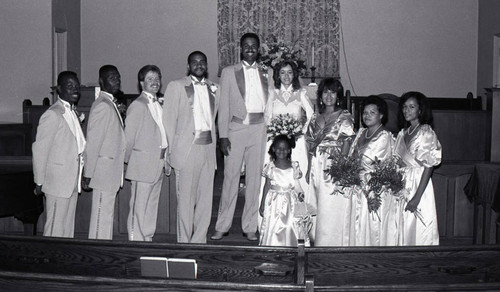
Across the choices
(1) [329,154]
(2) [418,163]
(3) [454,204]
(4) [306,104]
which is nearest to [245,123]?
(4) [306,104]

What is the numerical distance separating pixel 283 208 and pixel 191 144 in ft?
3.26

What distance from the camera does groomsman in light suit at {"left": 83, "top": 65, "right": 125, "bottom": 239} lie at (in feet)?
16.8

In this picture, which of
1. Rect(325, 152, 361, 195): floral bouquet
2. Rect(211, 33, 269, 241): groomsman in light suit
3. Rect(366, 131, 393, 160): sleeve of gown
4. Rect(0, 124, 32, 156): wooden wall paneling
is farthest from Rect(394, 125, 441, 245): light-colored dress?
Rect(0, 124, 32, 156): wooden wall paneling

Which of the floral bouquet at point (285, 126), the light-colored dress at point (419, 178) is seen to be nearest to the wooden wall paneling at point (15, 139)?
the floral bouquet at point (285, 126)

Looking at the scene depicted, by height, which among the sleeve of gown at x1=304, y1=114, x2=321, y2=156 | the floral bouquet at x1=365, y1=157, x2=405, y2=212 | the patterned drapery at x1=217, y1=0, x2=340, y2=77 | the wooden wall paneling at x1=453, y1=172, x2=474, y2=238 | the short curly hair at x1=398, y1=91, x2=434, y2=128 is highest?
the patterned drapery at x1=217, y1=0, x2=340, y2=77

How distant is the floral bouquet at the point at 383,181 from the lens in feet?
15.6

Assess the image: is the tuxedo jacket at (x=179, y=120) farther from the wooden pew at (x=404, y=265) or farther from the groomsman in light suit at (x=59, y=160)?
the wooden pew at (x=404, y=265)

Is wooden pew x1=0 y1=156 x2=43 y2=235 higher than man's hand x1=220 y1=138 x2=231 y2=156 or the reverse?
the reverse

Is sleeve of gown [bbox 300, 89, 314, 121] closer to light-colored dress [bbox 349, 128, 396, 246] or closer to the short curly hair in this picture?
light-colored dress [bbox 349, 128, 396, 246]

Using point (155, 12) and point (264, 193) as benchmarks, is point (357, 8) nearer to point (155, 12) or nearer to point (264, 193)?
point (155, 12)

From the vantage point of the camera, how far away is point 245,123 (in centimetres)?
583

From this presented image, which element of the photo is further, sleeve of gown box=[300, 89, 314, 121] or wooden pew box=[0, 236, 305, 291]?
sleeve of gown box=[300, 89, 314, 121]

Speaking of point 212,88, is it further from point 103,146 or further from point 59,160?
point 59,160

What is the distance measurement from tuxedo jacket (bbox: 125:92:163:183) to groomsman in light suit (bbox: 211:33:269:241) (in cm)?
69
